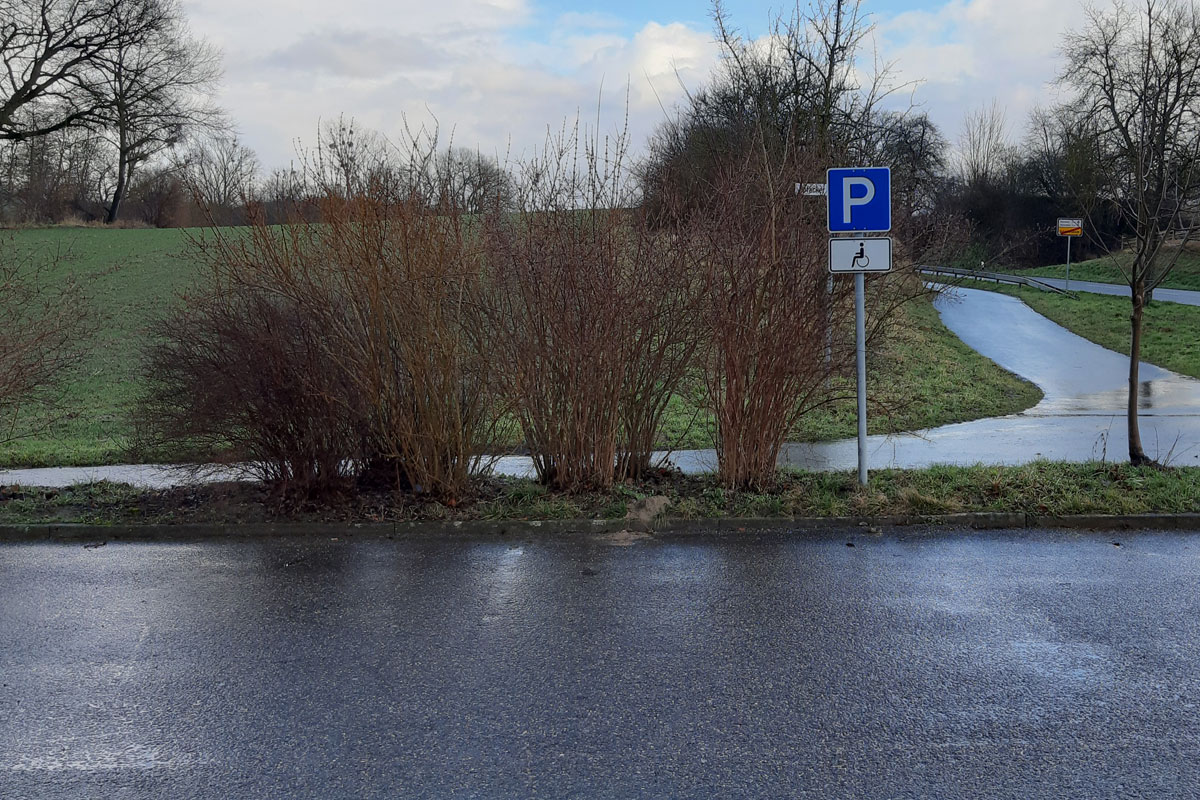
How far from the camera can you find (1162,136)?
8.52 meters

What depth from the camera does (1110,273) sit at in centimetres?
4369

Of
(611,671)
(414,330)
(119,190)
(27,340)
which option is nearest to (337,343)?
(414,330)

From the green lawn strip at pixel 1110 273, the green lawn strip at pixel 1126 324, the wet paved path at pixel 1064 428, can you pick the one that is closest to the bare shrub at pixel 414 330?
the wet paved path at pixel 1064 428

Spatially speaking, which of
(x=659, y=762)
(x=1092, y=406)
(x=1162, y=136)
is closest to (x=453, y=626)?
(x=659, y=762)

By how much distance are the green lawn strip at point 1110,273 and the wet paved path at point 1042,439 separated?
19.2 metres

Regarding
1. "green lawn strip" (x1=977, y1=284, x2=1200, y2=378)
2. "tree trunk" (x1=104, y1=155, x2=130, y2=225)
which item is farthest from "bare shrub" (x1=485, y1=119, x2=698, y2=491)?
"tree trunk" (x1=104, y1=155, x2=130, y2=225)

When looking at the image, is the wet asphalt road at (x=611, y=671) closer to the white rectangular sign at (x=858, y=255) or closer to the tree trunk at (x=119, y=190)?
the white rectangular sign at (x=858, y=255)

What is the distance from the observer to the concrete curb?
7359 millimetres

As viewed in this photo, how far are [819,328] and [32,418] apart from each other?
42.5ft

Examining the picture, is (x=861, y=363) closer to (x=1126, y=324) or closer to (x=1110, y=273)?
(x=1126, y=324)

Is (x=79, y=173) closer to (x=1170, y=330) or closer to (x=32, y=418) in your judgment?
(x=32, y=418)

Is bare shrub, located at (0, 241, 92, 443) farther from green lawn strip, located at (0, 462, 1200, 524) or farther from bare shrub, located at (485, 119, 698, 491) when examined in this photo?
bare shrub, located at (485, 119, 698, 491)

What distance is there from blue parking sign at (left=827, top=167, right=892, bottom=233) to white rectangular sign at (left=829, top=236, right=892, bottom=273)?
0.57ft

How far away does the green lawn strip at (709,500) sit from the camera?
7578 mm
